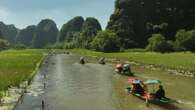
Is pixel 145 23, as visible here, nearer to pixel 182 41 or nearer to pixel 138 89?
pixel 182 41

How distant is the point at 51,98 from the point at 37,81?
43.3 feet

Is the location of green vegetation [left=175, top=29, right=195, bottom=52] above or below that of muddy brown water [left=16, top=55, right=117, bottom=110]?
above

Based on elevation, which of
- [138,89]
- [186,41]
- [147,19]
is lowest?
[138,89]

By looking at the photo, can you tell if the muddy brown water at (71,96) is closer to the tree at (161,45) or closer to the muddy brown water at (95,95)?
the muddy brown water at (95,95)

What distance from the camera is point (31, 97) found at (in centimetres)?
3212

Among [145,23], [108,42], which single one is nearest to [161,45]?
[145,23]

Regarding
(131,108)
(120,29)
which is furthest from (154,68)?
(120,29)

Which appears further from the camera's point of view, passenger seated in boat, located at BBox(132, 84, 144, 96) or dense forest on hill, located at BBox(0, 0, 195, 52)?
dense forest on hill, located at BBox(0, 0, 195, 52)

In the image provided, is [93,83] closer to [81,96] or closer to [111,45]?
[81,96]

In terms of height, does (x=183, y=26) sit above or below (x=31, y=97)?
above

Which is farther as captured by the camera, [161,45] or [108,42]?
[108,42]

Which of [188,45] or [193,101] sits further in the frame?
[188,45]

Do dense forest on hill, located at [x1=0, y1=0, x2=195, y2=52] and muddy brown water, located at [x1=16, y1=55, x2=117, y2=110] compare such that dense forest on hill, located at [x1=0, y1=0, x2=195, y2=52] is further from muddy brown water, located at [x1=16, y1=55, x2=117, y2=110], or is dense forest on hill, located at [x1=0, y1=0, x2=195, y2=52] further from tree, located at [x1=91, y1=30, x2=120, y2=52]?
muddy brown water, located at [x1=16, y1=55, x2=117, y2=110]

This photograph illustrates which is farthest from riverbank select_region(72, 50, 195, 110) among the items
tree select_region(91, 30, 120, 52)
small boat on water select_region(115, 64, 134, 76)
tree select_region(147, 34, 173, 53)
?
tree select_region(91, 30, 120, 52)
